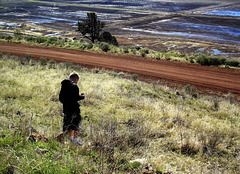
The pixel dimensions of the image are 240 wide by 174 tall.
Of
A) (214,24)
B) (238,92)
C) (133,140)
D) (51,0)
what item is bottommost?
(238,92)

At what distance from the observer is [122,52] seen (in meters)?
21.4

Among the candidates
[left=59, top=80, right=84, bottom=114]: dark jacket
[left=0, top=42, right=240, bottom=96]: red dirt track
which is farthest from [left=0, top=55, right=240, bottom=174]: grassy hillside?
[left=0, top=42, right=240, bottom=96]: red dirt track

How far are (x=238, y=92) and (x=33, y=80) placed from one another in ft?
36.9

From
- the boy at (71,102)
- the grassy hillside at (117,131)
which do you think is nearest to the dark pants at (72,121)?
the boy at (71,102)

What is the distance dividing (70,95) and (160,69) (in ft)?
40.7

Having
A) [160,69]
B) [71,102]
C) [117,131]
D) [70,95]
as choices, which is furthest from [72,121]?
[160,69]

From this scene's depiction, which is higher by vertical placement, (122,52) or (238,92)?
(122,52)

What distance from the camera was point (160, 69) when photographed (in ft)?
52.4

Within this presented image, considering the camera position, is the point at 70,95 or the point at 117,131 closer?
the point at 70,95

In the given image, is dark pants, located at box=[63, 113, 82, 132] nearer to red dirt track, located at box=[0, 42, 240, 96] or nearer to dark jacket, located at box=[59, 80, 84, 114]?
dark jacket, located at box=[59, 80, 84, 114]

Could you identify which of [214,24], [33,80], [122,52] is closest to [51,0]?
[214,24]

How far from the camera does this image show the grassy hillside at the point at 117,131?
10.4 ft

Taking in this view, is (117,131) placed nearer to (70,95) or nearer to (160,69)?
(70,95)

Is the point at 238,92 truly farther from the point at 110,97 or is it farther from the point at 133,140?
the point at 133,140
